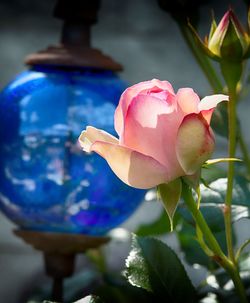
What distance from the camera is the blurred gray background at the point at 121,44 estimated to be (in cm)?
193

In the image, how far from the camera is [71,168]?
3.38 ft

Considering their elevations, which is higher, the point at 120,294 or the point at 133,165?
the point at 133,165

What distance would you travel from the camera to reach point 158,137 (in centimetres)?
58

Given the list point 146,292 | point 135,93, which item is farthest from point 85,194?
point 135,93

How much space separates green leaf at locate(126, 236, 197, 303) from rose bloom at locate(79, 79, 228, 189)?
0.38 feet

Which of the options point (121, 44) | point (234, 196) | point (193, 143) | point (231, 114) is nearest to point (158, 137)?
point (193, 143)

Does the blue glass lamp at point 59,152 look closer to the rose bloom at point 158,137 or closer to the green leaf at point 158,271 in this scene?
the green leaf at point 158,271

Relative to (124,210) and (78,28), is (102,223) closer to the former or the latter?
(124,210)

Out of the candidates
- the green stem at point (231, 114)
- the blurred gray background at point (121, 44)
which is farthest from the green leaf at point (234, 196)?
the blurred gray background at point (121, 44)

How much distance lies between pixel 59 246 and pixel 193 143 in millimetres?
530

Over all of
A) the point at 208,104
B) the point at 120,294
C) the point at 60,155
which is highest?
the point at 208,104

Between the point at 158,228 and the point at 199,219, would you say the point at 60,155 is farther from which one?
the point at 199,219

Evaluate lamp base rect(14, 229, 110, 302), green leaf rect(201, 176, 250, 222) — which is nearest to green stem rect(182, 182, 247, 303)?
green leaf rect(201, 176, 250, 222)

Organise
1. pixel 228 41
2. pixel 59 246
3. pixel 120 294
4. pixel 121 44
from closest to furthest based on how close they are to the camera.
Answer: pixel 228 41 < pixel 120 294 < pixel 59 246 < pixel 121 44
